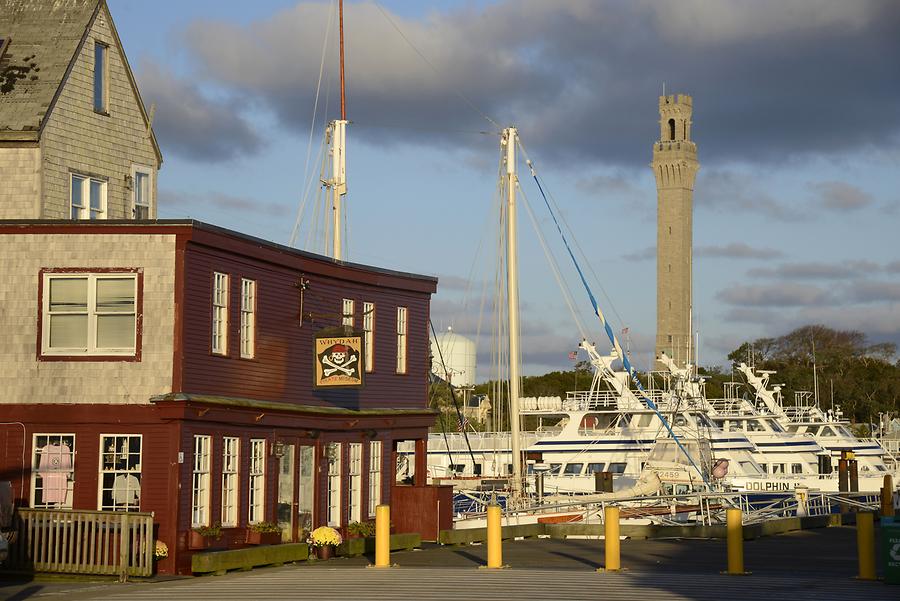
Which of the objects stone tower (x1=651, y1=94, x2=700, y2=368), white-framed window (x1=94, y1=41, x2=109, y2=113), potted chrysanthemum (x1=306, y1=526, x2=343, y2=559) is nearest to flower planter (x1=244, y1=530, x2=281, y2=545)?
potted chrysanthemum (x1=306, y1=526, x2=343, y2=559)

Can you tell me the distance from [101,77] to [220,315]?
9.08 m

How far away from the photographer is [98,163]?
3328 cm

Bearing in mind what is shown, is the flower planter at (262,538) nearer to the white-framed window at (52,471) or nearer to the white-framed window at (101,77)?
the white-framed window at (52,471)

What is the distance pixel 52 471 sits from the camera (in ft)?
84.7

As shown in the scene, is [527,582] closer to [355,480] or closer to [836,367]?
[355,480]

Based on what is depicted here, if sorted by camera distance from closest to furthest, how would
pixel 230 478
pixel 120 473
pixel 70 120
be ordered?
pixel 120 473
pixel 230 478
pixel 70 120

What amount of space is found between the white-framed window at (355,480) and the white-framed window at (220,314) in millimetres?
5981

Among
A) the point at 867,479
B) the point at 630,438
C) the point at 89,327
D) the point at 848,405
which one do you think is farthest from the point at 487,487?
the point at 848,405

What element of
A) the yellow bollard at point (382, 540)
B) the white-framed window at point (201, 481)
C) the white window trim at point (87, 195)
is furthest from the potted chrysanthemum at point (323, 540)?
the white window trim at point (87, 195)

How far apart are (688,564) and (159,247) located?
39.7 ft

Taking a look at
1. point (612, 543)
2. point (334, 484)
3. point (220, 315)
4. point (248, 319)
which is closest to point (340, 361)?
point (248, 319)

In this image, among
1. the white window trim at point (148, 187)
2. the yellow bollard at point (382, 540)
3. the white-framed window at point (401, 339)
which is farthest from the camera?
the white-framed window at point (401, 339)

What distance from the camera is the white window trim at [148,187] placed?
34438 mm

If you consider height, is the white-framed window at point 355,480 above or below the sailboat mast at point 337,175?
below
